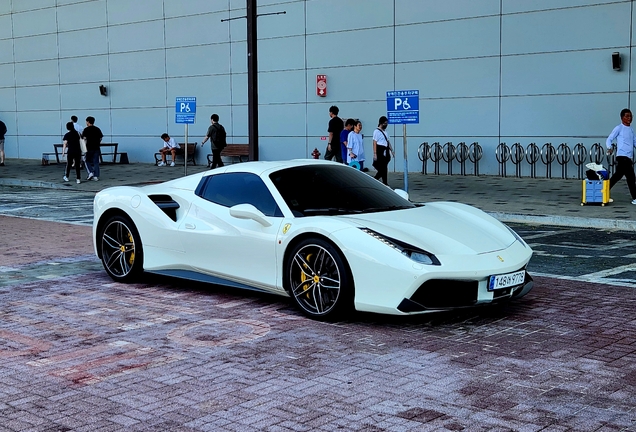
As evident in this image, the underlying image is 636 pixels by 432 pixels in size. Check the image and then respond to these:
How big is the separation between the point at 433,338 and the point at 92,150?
1900 cm

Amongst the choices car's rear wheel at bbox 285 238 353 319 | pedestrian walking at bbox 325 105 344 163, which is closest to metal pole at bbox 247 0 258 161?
pedestrian walking at bbox 325 105 344 163

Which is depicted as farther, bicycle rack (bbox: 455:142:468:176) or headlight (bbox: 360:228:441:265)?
bicycle rack (bbox: 455:142:468:176)

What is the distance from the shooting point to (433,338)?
6.35m

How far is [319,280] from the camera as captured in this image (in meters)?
6.91

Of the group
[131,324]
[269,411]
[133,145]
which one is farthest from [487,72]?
[269,411]

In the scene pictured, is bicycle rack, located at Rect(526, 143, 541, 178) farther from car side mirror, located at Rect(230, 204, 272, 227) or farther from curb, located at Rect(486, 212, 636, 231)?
car side mirror, located at Rect(230, 204, 272, 227)

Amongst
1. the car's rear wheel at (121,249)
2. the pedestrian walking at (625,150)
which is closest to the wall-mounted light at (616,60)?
the pedestrian walking at (625,150)

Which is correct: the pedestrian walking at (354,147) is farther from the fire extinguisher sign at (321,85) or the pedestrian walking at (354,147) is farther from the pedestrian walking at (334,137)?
the fire extinguisher sign at (321,85)

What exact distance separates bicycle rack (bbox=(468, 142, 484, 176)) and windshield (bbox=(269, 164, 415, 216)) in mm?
16343

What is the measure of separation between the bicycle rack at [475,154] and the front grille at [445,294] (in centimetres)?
1791

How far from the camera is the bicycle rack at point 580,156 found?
72.7 feet

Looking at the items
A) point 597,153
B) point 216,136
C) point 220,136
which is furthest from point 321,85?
point 597,153

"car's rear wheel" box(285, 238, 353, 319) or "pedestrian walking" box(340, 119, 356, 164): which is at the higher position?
"pedestrian walking" box(340, 119, 356, 164)

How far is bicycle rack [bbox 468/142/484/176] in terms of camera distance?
79.1 feet
